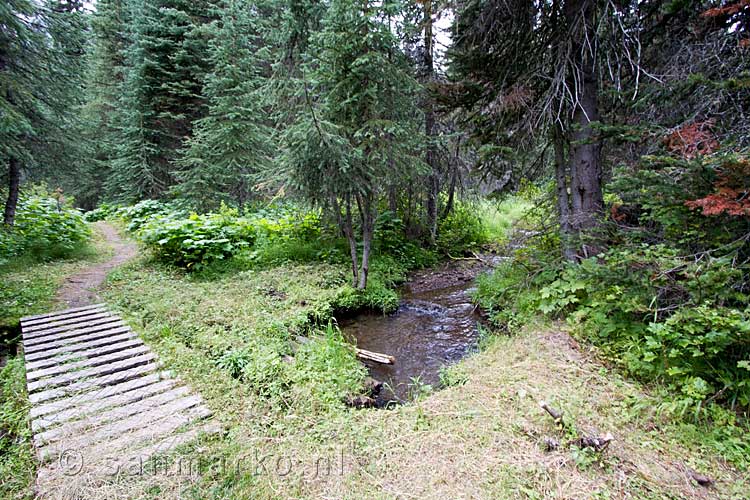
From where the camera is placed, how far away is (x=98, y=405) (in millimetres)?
3184

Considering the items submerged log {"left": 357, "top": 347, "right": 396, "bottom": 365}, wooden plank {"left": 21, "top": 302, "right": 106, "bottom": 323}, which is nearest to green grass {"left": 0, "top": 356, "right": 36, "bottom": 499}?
wooden plank {"left": 21, "top": 302, "right": 106, "bottom": 323}

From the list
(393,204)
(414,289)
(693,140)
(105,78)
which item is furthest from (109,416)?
(105,78)

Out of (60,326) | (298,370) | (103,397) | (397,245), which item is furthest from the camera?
(397,245)

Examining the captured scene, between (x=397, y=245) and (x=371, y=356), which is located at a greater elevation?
(x=397, y=245)

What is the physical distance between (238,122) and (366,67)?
685 centimetres

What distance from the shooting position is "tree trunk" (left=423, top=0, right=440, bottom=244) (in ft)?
21.6

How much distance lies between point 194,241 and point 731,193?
28.1 feet

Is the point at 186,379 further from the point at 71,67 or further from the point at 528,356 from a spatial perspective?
the point at 71,67

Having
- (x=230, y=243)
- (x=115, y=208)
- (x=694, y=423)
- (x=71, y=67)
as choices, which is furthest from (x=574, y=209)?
(x=115, y=208)

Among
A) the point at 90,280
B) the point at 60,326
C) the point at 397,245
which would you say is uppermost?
the point at 397,245

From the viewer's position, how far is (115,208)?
14.2 metres

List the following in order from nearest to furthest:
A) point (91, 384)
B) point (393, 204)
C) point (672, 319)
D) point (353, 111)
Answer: point (672, 319) < point (91, 384) < point (353, 111) < point (393, 204)

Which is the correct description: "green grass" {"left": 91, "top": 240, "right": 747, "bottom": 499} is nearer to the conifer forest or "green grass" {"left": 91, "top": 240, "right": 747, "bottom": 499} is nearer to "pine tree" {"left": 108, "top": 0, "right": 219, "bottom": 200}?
the conifer forest

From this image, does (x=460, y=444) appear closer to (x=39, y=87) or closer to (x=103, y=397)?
(x=103, y=397)
